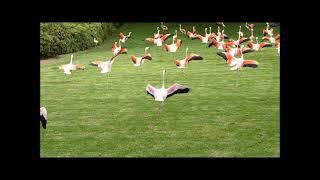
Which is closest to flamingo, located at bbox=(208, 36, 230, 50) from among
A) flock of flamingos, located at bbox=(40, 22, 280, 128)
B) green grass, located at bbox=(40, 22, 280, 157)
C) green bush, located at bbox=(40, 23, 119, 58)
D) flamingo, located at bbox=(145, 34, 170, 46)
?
flock of flamingos, located at bbox=(40, 22, 280, 128)

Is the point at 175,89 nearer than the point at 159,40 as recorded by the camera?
Yes

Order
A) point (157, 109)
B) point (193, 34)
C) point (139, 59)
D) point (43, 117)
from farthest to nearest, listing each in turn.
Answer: point (193, 34)
point (139, 59)
point (157, 109)
point (43, 117)

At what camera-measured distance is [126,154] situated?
432cm

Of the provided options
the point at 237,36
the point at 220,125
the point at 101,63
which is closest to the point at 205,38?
the point at 237,36

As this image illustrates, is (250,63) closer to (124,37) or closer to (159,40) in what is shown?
(159,40)

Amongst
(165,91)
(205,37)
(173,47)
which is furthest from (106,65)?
(205,37)

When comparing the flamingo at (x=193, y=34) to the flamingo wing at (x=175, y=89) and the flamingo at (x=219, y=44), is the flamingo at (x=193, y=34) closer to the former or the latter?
the flamingo at (x=219, y=44)

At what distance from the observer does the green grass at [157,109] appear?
174 inches

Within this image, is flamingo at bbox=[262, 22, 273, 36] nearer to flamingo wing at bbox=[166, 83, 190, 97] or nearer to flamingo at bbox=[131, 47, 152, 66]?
flamingo at bbox=[131, 47, 152, 66]

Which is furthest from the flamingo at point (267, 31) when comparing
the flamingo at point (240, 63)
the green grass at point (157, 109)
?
the flamingo at point (240, 63)

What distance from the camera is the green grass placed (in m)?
4.41

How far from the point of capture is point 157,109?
196 inches

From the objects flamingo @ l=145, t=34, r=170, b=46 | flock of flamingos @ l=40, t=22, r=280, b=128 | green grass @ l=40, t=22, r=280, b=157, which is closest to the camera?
green grass @ l=40, t=22, r=280, b=157
